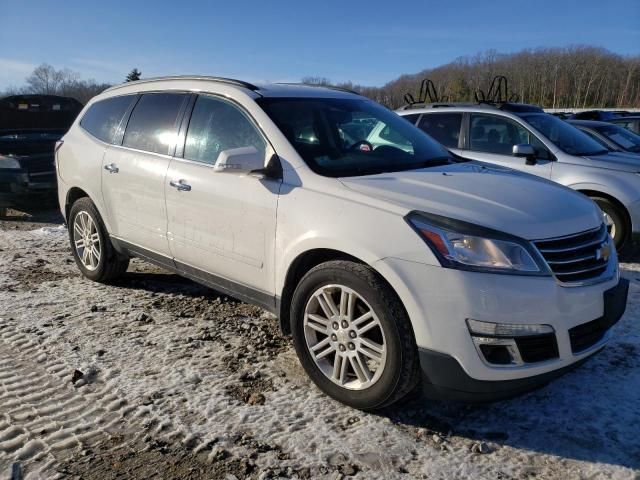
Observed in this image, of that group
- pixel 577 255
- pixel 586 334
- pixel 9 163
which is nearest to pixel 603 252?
pixel 577 255

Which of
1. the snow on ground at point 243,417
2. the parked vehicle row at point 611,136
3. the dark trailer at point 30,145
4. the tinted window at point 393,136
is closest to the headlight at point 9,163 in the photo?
the dark trailer at point 30,145

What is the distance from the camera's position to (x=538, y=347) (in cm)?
256

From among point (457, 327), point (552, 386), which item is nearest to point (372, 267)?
point (457, 327)

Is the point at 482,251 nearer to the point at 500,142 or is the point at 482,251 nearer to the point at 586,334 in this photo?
the point at 586,334

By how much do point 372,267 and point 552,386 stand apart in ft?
4.60

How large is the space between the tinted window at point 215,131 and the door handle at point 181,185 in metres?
0.19

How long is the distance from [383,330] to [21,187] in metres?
7.20

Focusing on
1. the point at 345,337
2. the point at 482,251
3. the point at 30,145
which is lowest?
the point at 345,337

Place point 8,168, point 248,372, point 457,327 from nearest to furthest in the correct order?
point 457,327
point 248,372
point 8,168

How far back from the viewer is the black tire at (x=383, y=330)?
104 inches

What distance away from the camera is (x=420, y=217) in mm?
2641

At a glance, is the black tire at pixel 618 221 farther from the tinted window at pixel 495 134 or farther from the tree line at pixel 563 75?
the tree line at pixel 563 75

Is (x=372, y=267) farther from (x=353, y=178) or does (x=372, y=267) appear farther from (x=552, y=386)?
(x=552, y=386)

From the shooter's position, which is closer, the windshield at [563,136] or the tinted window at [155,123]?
the tinted window at [155,123]
